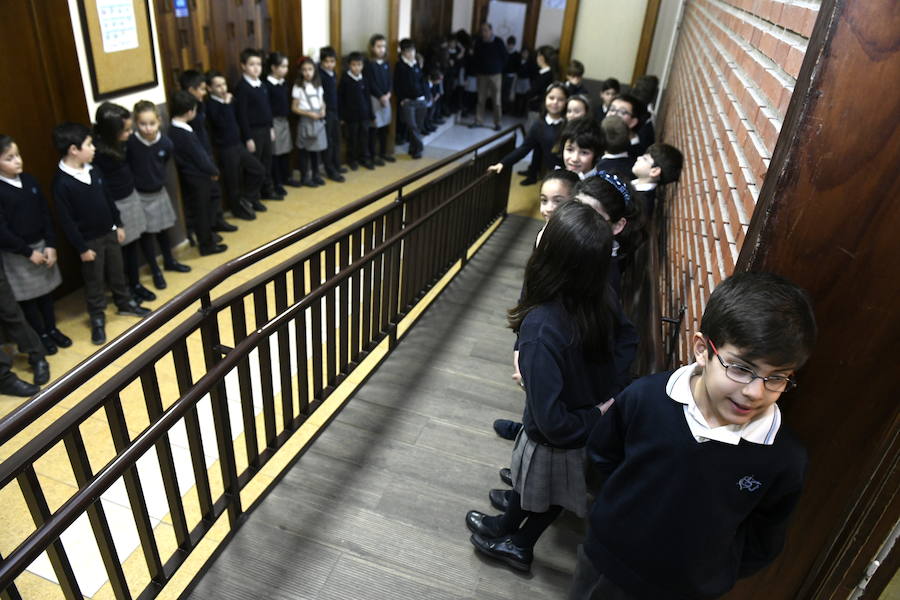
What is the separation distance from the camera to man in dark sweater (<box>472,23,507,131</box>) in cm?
1055

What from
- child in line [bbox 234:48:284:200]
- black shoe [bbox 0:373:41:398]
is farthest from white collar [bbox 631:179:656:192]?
child in line [bbox 234:48:284:200]

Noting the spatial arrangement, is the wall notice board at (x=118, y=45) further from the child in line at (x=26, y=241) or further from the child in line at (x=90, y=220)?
the child in line at (x=26, y=241)

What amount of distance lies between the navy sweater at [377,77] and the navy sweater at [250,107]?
2096mm

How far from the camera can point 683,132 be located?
376 cm

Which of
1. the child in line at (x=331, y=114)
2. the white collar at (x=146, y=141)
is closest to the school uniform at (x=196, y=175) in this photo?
the white collar at (x=146, y=141)

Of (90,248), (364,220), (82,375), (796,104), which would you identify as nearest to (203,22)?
(90,248)

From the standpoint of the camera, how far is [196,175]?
17.2 ft

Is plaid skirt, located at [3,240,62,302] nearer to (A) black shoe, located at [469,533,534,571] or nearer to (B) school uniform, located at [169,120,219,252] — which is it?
(B) school uniform, located at [169,120,219,252]

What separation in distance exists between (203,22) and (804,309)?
5897 mm

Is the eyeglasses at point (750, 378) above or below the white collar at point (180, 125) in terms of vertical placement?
above

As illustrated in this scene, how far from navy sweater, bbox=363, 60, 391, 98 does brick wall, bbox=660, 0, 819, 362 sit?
219 inches

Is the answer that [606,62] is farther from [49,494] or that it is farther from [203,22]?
[49,494]

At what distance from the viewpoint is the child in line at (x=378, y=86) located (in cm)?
800

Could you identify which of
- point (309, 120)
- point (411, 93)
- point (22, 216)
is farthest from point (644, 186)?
point (411, 93)
